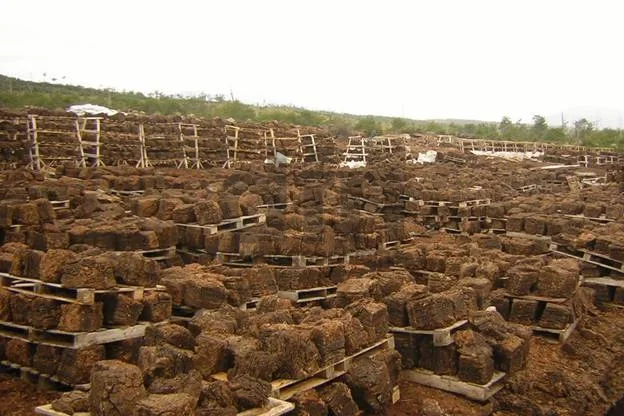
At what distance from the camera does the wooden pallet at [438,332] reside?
7375 mm

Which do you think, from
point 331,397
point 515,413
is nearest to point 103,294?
point 331,397

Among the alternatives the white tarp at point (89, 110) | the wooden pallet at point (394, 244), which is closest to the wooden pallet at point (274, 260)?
the wooden pallet at point (394, 244)

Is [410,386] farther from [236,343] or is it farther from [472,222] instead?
[472,222]

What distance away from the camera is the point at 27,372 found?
6.77 metres

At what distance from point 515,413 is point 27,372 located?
18.2ft

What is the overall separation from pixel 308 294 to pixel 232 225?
309cm

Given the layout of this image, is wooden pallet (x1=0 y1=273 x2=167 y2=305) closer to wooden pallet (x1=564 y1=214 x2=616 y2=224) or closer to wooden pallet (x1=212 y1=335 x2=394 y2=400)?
wooden pallet (x1=212 y1=335 x2=394 y2=400)

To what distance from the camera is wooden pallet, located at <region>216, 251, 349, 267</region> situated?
10094 mm

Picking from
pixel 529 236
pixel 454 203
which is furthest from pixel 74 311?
pixel 454 203

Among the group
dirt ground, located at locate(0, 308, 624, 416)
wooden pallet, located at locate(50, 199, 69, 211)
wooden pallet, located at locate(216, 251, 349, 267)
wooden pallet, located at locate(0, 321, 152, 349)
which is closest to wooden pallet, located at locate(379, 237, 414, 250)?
wooden pallet, located at locate(216, 251, 349, 267)

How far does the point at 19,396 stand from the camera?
650 cm

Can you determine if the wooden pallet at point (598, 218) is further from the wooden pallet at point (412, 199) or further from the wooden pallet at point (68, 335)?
the wooden pallet at point (68, 335)

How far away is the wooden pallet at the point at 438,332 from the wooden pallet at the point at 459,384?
40 centimetres

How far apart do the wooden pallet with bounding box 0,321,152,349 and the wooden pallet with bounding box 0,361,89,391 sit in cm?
32
